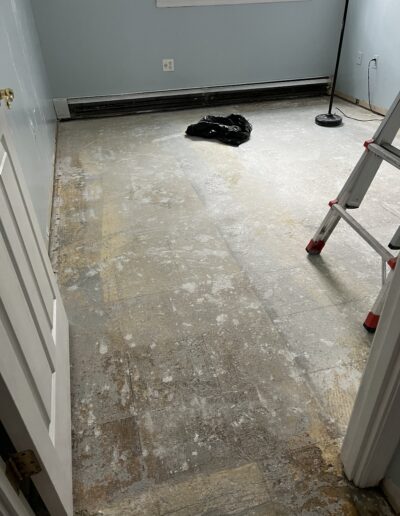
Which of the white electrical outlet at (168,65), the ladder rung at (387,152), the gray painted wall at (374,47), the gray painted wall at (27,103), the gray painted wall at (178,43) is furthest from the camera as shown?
the white electrical outlet at (168,65)

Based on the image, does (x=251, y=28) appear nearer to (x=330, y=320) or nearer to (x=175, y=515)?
(x=330, y=320)

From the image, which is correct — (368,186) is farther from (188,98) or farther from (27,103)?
(188,98)

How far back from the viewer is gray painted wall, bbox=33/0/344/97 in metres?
3.71

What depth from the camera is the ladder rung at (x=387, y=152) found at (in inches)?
60.7

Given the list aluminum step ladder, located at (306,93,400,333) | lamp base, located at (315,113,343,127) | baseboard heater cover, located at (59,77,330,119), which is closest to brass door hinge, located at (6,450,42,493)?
aluminum step ladder, located at (306,93,400,333)

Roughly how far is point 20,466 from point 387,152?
5.36 ft

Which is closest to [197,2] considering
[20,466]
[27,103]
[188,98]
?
[188,98]

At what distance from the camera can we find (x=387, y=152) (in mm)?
1589

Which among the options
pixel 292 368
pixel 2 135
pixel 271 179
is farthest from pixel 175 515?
pixel 271 179

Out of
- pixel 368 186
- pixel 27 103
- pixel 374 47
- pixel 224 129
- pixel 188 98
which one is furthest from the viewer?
pixel 188 98

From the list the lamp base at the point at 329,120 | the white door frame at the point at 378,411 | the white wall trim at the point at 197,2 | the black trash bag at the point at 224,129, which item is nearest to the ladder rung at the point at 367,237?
Result: the white door frame at the point at 378,411

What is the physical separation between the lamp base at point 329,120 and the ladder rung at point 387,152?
227 cm

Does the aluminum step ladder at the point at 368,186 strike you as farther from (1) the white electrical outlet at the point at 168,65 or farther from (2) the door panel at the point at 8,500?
(1) the white electrical outlet at the point at 168,65

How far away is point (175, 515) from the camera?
1056 mm
